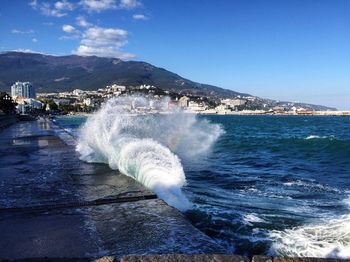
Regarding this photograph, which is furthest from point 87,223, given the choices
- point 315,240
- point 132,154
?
point 132,154

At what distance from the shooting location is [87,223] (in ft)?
18.4

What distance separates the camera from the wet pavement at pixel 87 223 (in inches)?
178

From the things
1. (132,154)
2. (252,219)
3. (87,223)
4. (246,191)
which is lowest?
(246,191)

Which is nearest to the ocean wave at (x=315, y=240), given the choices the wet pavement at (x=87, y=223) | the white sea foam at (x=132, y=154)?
the wet pavement at (x=87, y=223)

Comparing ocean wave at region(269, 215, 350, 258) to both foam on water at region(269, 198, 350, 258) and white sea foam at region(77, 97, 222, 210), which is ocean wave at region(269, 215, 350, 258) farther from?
white sea foam at region(77, 97, 222, 210)

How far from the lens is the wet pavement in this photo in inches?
178

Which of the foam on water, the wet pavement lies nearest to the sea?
the foam on water

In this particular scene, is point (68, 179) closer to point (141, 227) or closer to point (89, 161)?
point (89, 161)

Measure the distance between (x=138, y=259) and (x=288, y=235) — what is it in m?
3.99

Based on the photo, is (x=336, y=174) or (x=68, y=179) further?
(x=336, y=174)

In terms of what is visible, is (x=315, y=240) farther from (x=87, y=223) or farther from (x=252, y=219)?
(x=87, y=223)

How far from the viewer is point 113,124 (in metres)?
16.6

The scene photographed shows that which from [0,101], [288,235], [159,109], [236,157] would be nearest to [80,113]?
[0,101]

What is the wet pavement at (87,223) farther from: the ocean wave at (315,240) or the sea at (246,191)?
the ocean wave at (315,240)
